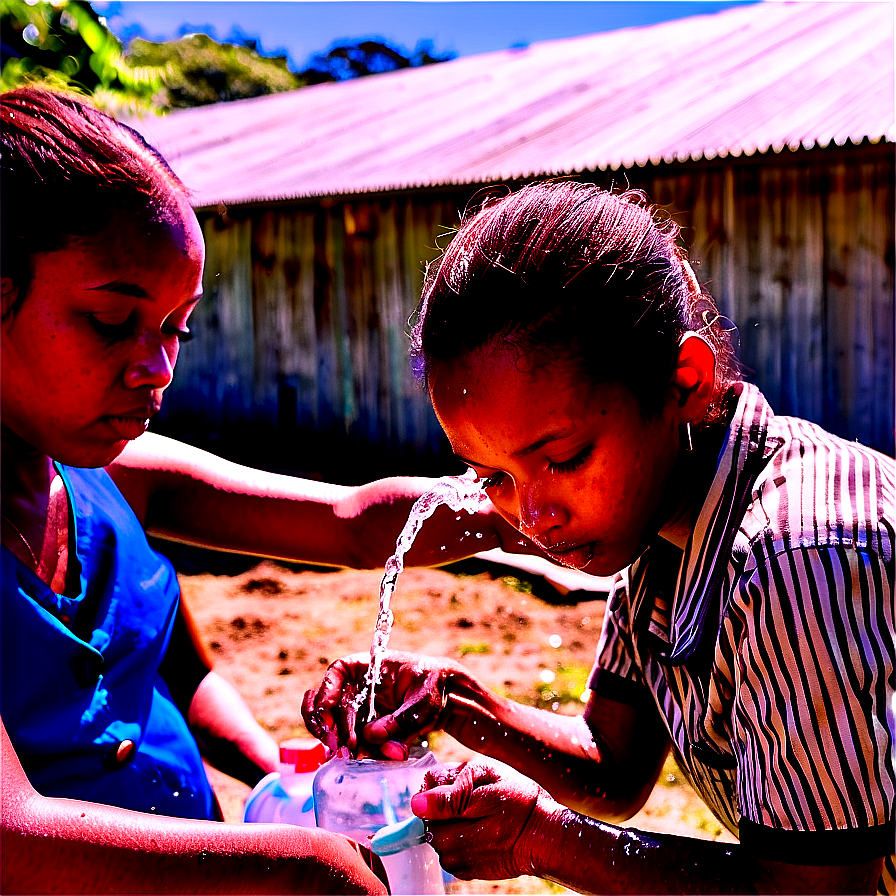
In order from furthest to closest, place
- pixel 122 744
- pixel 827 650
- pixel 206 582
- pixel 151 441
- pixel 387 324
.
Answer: pixel 387 324 < pixel 206 582 < pixel 151 441 < pixel 122 744 < pixel 827 650

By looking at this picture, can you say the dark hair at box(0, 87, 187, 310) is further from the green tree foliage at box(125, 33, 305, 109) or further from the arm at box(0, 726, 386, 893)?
the green tree foliage at box(125, 33, 305, 109)

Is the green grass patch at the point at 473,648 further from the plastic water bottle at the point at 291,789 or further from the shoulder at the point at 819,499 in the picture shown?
the shoulder at the point at 819,499

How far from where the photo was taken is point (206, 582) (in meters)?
7.55

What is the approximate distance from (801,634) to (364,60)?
3786 cm

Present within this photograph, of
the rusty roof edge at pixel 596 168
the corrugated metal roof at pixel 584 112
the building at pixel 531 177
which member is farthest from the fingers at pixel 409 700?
the corrugated metal roof at pixel 584 112

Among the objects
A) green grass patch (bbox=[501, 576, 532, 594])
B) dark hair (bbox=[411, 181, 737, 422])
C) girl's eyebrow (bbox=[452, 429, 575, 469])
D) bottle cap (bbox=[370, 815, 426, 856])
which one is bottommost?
green grass patch (bbox=[501, 576, 532, 594])

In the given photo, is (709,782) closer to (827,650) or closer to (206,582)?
(827,650)

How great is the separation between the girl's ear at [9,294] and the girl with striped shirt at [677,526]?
748 mm

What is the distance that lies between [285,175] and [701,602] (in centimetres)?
1086

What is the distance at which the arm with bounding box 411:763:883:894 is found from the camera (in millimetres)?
1586

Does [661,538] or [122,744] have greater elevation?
[661,538]

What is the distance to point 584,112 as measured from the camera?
1050 centimetres

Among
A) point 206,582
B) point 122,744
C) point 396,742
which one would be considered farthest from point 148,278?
point 206,582

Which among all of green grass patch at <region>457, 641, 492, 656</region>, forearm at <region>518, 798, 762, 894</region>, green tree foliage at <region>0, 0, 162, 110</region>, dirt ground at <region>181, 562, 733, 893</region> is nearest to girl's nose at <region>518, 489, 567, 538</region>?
forearm at <region>518, 798, 762, 894</region>
